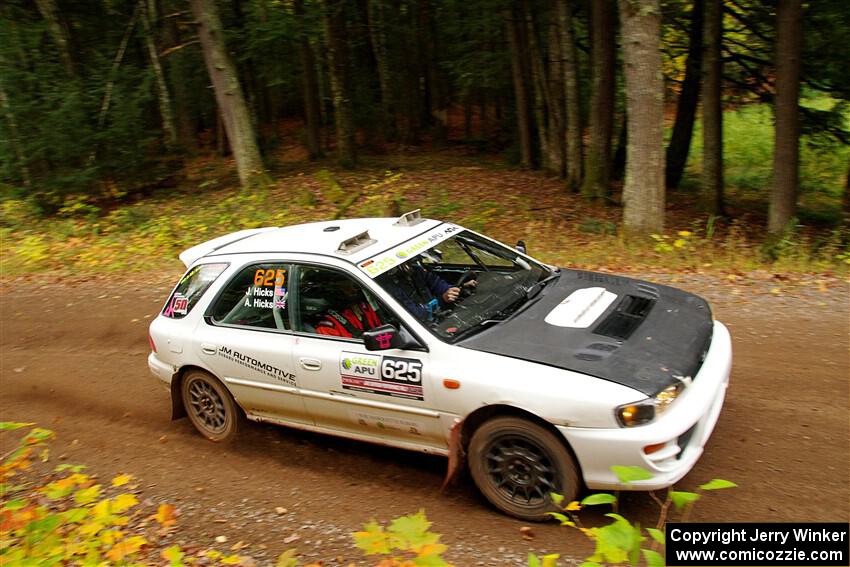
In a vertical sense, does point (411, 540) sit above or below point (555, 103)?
below

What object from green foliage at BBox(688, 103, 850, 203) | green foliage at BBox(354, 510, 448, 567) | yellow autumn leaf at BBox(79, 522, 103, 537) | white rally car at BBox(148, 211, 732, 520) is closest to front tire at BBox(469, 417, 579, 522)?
white rally car at BBox(148, 211, 732, 520)

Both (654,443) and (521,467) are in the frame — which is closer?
(654,443)

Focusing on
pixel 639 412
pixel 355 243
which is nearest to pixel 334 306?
pixel 355 243

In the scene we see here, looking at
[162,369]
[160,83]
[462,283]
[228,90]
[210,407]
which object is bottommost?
[210,407]

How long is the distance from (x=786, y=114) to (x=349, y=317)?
9353 millimetres

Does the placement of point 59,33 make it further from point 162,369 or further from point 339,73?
point 162,369

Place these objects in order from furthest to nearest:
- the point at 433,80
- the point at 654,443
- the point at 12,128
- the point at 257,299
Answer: the point at 433,80
the point at 12,128
the point at 257,299
the point at 654,443

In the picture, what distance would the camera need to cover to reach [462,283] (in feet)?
18.0

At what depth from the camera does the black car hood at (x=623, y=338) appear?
402 centimetres

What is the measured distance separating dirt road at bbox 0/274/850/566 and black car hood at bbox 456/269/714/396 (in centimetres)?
89

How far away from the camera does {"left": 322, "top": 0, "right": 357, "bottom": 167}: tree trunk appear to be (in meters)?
16.9

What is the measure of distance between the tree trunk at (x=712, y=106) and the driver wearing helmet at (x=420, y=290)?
383 inches

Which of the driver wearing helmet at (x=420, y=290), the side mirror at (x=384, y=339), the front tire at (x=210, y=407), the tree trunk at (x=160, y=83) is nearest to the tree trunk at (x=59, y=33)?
the tree trunk at (x=160, y=83)

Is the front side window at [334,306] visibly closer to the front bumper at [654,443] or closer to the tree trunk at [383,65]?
the front bumper at [654,443]
